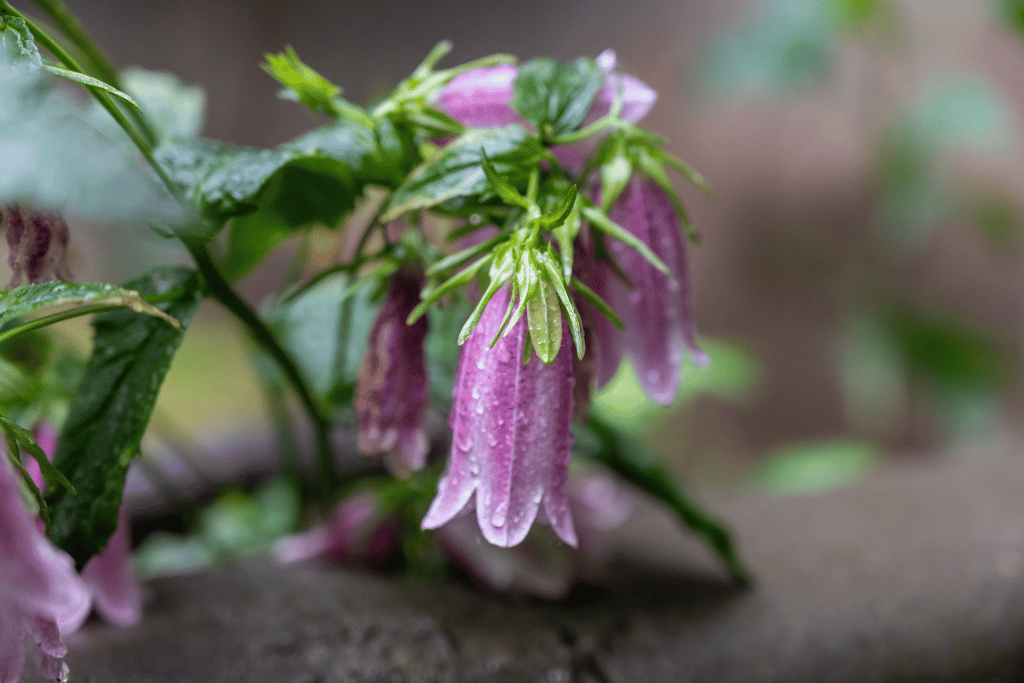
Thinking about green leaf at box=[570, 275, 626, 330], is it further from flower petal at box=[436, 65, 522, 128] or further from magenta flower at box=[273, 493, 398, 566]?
magenta flower at box=[273, 493, 398, 566]

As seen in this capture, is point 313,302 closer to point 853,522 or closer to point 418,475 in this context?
point 418,475

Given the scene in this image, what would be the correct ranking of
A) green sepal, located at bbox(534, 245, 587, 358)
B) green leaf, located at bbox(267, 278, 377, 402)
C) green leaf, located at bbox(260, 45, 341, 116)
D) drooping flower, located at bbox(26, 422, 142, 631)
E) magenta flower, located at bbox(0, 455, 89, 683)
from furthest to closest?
green leaf, located at bbox(267, 278, 377, 402) → drooping flower, located at bbox(26, 422, 142, 631) → green leaf, located at bbox(260, 45, 341, 116) → green sepal, located at bbox(534, 245, 587, 358) → magenta flower, located at bbox(0, 455, 89, 683)

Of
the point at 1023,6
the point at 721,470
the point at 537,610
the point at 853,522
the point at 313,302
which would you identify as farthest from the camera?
the point at 721,470

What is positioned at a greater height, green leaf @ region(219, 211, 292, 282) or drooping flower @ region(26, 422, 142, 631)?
green leaf @ region(219, 211, 292, 282)

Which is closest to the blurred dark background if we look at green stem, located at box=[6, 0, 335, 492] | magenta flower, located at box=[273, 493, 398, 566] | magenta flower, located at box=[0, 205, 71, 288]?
magenta flower, located at box=[273, 493, 398, 566]

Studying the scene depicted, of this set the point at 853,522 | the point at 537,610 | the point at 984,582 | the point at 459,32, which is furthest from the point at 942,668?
the point at 459,32

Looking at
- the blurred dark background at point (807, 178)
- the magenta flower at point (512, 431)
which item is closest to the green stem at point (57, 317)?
the magenta flower at point (512, 431)
